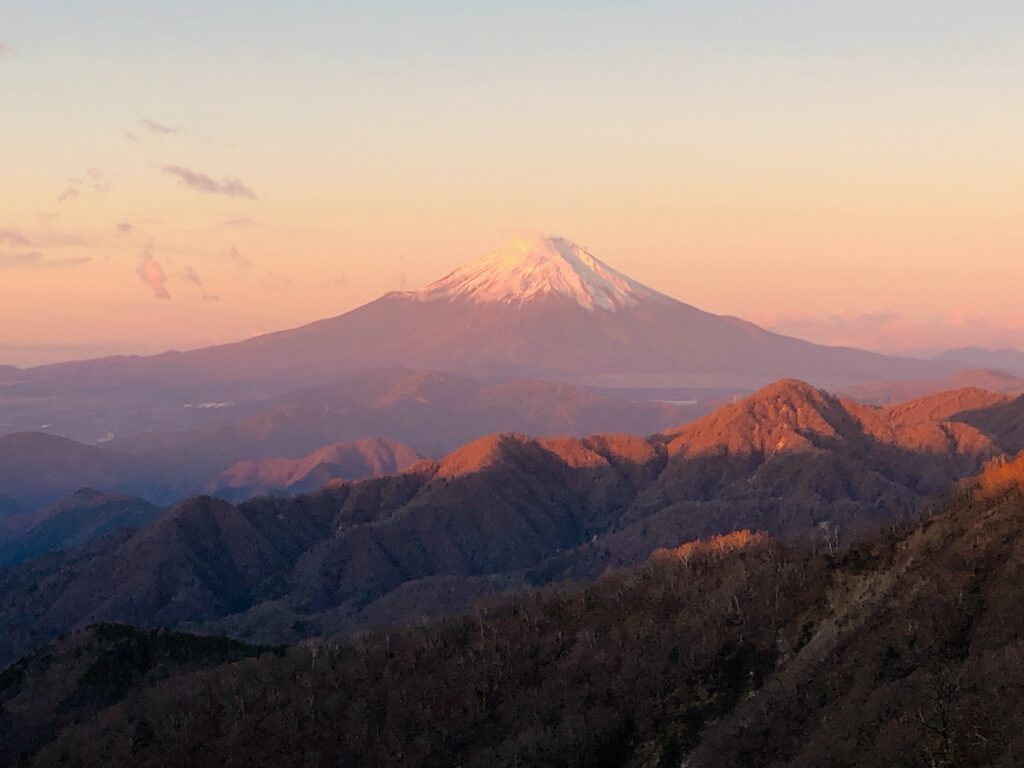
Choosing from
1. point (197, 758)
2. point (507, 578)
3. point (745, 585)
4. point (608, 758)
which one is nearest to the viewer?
point (608, 758)

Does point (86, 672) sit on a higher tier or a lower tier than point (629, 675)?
lower

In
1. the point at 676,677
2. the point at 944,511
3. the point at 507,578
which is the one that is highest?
the point at 944,511

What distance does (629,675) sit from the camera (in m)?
83.2

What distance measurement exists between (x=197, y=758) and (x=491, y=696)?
18414 millimetres

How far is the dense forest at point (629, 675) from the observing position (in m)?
65.6

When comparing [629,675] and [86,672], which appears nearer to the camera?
[629,675]

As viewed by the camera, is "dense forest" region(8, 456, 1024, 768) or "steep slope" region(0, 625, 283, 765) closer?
"dense forest" region(8, 456, 1024, 768)

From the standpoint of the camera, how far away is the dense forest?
65.6m

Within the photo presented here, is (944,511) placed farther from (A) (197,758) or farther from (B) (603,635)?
(A) (197,758)

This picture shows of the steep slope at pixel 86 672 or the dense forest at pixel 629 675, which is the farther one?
the steep slope at pixel 86 672

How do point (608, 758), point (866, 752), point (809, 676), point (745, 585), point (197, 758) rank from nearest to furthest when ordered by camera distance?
point (866, 752), point (809, 676), point (608, 758), point (197, 758), point (745, 585)

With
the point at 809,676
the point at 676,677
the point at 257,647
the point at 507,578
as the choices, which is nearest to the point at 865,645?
the point at 809,676

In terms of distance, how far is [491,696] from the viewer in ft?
283

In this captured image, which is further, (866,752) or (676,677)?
(676,677)
